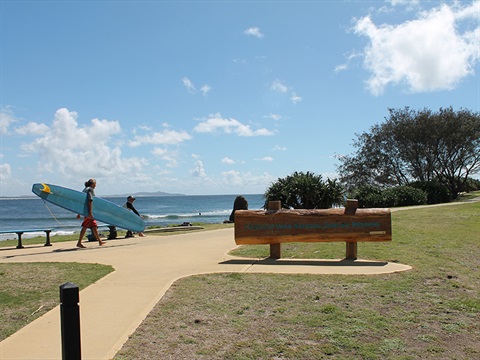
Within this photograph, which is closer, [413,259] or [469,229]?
[413,259]

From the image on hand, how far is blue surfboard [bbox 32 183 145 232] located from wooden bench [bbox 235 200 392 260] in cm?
469

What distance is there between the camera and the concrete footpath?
4.33 metres

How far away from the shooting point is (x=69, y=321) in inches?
122

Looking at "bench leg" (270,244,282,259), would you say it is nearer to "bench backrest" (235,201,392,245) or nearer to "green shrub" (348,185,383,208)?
"bench backrest" (235,201,392,245)

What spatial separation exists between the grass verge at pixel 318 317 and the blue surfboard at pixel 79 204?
6504mm

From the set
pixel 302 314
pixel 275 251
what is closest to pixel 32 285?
pixel 302 314

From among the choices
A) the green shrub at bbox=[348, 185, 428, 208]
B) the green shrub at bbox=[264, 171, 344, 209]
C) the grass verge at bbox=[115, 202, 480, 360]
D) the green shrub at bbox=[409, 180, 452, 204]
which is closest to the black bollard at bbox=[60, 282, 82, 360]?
the grass verge at bbox=[115, 202, 480, 360]

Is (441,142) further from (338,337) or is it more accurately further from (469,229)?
(338,337)

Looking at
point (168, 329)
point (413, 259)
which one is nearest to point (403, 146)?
point (413, 259)

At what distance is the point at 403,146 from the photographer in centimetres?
3491

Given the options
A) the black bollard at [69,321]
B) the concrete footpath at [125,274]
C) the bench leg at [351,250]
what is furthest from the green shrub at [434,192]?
the black bollard at [69,321]

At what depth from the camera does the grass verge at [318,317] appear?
411 centimetres

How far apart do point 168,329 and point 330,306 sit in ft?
6.07

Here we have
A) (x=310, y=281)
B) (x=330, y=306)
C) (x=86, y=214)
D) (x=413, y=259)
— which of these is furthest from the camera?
(x=86, y=214)
